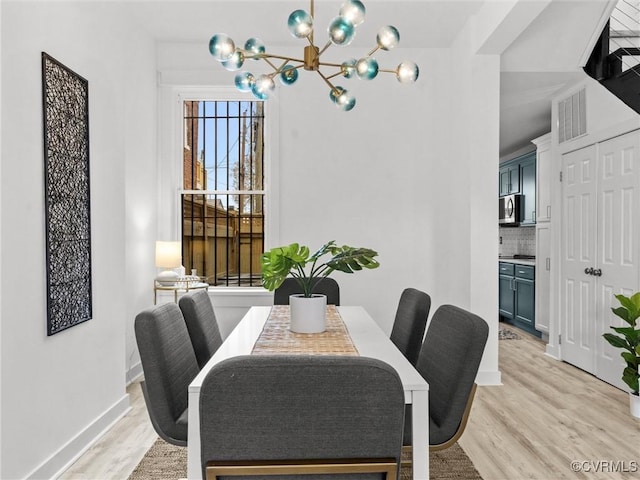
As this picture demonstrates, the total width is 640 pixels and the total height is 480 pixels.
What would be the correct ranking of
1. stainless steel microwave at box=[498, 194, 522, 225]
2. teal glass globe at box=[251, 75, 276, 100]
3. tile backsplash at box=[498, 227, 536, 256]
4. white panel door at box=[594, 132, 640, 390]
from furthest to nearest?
tile backsplash at box=[498, 227, 536, 256] < stainless steel microwave at box=[498, 194, 522, 225] < white panel door at box=[594, 132, 640, 390] < teal glass globe at box=[251, 75, 276, 100]

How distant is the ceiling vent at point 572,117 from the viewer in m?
4.16

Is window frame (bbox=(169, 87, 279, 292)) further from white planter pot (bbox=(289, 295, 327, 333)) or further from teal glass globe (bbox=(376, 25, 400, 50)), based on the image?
teal glass globe (bbox=(376, 25, 400, 50))

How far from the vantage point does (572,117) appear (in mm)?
4309

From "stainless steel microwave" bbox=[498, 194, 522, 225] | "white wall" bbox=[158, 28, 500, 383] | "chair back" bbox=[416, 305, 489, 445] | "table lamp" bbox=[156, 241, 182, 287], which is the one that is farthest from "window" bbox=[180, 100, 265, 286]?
"stainless steel microwave" bbox=[498, 194, 522, 225]

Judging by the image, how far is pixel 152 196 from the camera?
4152mm

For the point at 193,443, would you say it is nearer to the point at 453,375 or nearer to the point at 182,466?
the point at 453,375

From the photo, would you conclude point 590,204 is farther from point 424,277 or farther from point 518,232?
point 518,232

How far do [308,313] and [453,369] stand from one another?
708 mm

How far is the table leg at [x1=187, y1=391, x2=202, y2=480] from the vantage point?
140 centimetres

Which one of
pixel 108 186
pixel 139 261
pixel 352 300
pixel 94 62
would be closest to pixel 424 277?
pixel 352 300

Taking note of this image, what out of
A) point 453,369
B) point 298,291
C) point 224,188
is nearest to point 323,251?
point 453,369

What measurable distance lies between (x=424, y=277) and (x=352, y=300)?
27.6 inches

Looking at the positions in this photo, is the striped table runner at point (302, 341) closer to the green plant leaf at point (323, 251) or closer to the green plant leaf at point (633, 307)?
the green plant leaf at point (323, 251)

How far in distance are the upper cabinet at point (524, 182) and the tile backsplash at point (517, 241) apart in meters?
0.57
